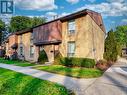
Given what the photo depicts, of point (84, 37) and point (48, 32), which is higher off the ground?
point (48, 32)

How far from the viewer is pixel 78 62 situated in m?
21.5

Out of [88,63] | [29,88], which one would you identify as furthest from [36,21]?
[29,88]

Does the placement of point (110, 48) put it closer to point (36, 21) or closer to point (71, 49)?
point (71, 49)

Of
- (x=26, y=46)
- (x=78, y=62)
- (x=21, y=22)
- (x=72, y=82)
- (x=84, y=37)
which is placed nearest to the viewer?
(x=72, y=82)

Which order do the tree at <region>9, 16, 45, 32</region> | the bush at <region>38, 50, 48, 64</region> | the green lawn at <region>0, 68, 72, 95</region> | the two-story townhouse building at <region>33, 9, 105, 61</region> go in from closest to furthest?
the green lawn at <region>0, 68, 72, 95</region>
the two-story townhouse building at <region>33, 9, 105, 61</region>
the bush at <region>38, 50, 48, 64</region>
the tree at <region>9, 16, 45, 32</region>

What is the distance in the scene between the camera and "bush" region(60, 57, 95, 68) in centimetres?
2097

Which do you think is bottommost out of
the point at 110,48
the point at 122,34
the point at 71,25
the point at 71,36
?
the point at 110,48

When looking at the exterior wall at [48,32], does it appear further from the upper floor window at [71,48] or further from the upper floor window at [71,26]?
the upper floor window at [71,48]

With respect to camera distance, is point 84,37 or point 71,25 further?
point 71,25

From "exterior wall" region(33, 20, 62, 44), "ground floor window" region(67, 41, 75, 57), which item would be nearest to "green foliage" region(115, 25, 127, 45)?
"exterior wall" region(33, 20, 62, 44)

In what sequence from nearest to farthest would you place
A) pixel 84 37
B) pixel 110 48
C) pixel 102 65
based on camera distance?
1. pixel 84 37
2. pixel 102 65
3. pixel 110 48

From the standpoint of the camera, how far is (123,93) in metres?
9.23

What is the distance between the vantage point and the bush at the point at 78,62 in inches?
826

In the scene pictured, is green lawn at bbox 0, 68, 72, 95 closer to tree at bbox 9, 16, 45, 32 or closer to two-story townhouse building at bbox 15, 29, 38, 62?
two-story townhouse building at bbox 15, 29, 38, 62
